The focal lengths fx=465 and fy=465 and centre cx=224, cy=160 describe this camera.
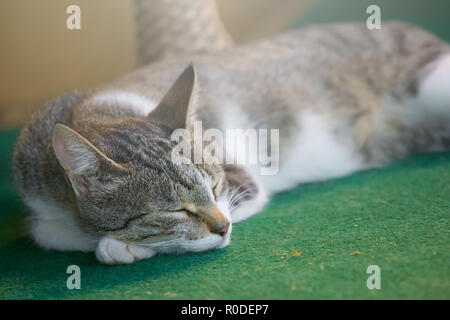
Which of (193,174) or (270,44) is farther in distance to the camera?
(270,44)

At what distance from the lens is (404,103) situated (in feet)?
9.24

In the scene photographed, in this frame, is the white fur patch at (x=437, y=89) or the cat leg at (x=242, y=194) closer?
the cat leg at (x=242, y=194)

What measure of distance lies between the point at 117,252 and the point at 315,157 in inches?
54.7

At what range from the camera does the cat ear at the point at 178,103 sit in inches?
73.3

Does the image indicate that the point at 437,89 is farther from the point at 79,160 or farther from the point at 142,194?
the point at 79,160

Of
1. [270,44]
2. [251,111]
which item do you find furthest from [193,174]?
[270,44]

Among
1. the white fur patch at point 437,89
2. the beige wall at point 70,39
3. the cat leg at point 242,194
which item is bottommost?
the cat leg at point 242,194

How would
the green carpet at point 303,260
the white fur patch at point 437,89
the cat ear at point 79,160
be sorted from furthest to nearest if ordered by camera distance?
the white fur patch at point 437,89
the cat ear at point 79,160
the green carpet at point 303,260

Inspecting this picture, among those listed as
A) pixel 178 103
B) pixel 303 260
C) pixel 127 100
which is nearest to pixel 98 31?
pixel 127 100

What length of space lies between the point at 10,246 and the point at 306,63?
1904mm

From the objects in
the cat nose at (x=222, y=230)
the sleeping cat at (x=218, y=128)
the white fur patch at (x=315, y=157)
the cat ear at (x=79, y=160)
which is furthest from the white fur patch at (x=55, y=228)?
the white fur patch at (x=315, y=157)

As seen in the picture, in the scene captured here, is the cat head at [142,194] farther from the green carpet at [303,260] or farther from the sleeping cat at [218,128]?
the green carpet at [303,260]

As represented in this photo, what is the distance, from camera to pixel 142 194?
1642 millimetres
